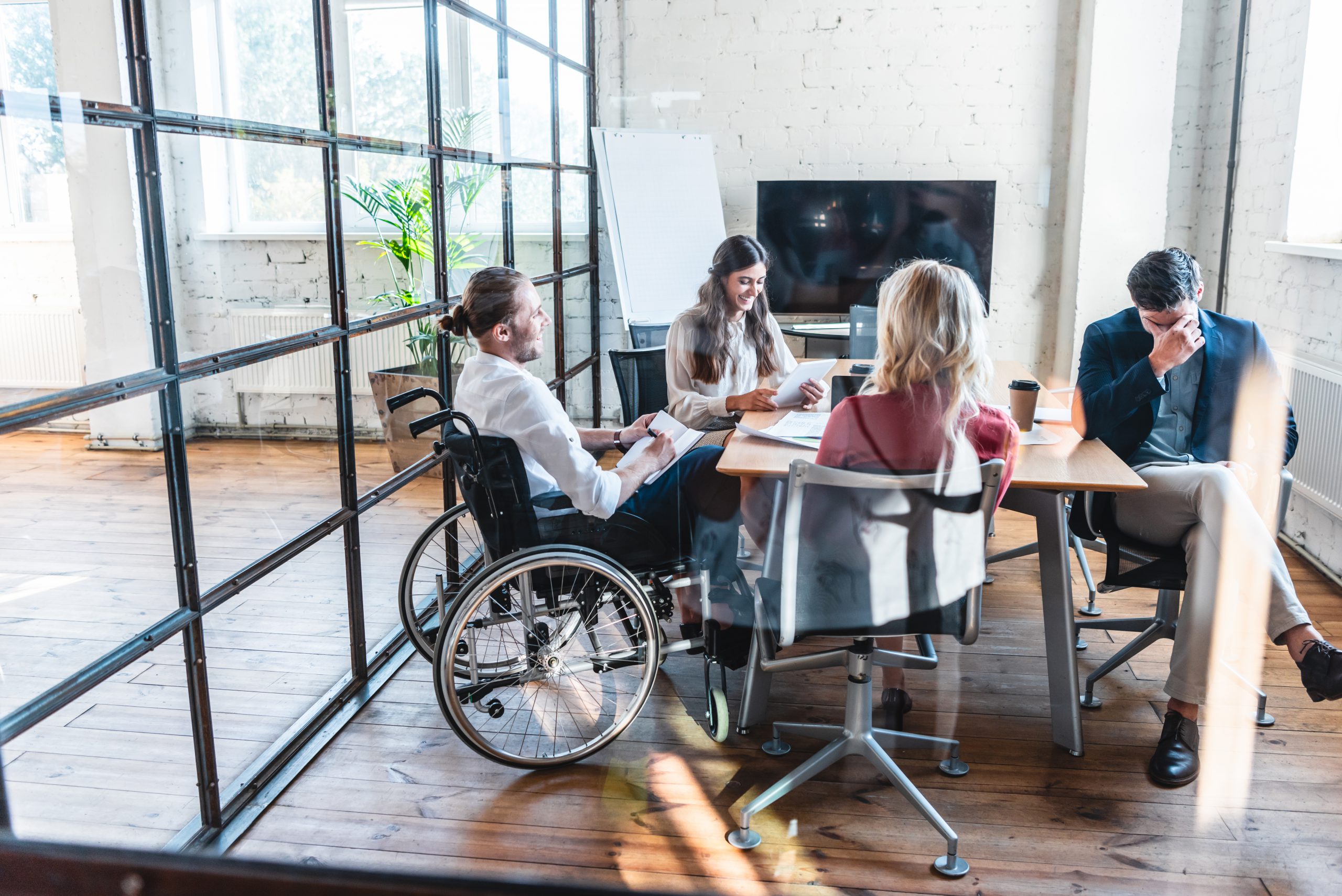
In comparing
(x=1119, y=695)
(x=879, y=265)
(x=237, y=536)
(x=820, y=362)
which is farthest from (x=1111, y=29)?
(x=237, y=536)

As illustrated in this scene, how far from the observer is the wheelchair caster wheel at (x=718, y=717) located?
86.1 inches

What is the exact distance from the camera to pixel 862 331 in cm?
337

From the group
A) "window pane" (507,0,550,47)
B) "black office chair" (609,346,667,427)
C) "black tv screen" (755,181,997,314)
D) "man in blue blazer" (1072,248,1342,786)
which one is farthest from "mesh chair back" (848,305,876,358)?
"window pane" (507,0,550,47)

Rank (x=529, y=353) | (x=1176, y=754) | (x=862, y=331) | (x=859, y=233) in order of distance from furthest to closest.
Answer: (x=859, y=233) < (x=862, y=331) < (x=529, y=353) < (x=1176, y=754)

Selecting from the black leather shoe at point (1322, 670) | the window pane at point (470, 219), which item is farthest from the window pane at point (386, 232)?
the black leather shoe at point (1322, 670)

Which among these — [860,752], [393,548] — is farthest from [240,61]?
[860,752]

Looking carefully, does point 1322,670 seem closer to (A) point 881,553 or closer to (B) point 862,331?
(A) point 881,553

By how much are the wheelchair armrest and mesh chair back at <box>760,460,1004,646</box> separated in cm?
50

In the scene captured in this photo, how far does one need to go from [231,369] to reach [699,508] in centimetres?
103

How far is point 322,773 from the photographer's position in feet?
6.70

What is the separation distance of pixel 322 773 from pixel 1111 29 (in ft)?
13.8

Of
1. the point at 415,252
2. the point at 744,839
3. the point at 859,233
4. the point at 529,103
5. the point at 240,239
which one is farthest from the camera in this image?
the point at 859,233

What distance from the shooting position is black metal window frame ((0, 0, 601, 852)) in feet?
4.70

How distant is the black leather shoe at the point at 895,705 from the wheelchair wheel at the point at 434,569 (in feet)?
3.18
